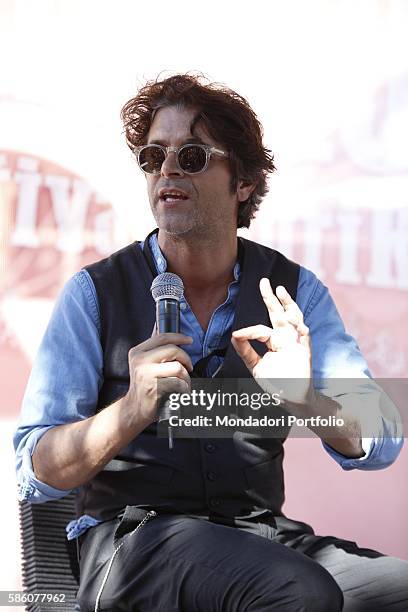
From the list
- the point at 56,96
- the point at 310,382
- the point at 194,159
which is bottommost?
the point at 310,382

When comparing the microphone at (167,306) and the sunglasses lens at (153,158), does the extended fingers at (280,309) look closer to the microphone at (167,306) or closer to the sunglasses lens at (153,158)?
the microphone at (167,306)

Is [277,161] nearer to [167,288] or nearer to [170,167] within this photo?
[170,167]

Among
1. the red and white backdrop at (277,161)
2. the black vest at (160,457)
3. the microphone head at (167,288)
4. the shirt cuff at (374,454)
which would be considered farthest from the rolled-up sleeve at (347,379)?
the red and white backdrop at (277,161)

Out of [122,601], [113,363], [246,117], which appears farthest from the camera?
[246,117]

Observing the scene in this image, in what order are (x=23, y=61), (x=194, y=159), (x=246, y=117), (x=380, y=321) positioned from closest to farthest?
(x=194, y=159), (x=246, y=117), (x=23, y=61), (x=380, y=321)

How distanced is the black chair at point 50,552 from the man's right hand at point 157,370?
1.77 feet

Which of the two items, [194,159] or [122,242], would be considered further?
[122,242]

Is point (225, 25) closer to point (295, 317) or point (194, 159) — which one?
point (194, 159)

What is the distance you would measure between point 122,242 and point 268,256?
1.06 metres

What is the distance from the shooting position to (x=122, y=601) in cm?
219

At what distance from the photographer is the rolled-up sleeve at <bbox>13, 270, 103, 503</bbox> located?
7.78ft

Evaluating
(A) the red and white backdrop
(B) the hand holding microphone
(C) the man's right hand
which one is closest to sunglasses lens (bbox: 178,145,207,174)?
(B) the hand holding microphone

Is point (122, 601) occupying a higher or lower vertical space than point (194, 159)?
lower

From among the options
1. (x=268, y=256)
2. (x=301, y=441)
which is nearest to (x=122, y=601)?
(x=268, y=256)
